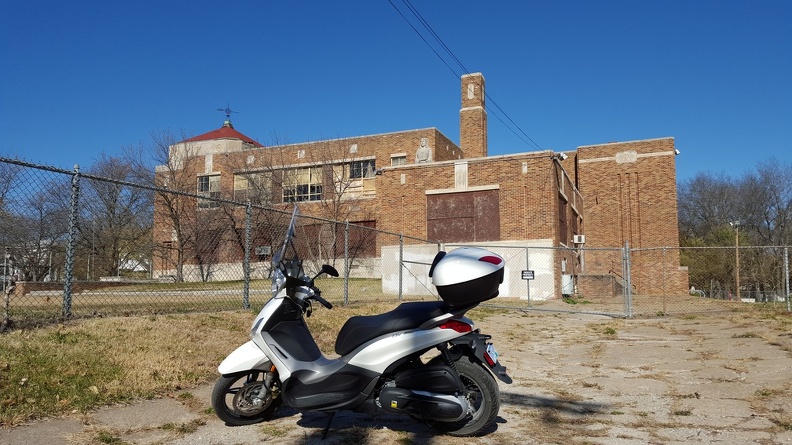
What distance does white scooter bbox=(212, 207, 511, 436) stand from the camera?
4434mm

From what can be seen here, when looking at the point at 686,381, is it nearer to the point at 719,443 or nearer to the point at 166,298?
the point at 719,443

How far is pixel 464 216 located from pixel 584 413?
68.8 feet

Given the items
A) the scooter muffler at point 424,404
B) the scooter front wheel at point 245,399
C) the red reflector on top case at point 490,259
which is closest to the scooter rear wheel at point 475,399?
the scooter muffler at point 424,404

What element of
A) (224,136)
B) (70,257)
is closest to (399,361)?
(70,257)

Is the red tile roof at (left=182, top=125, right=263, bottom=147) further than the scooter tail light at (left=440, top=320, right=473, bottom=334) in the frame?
Yes

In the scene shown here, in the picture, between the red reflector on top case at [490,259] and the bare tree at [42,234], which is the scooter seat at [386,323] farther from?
the bare tree at [42,234]

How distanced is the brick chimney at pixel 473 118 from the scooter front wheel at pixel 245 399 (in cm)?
3236

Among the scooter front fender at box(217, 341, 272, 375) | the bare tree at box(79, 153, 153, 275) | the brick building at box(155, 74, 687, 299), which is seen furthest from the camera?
the brick building at box(155, 74, 687, 299)

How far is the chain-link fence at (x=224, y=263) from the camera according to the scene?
809 centimetres

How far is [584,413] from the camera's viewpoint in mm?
5316

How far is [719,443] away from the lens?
430 cm

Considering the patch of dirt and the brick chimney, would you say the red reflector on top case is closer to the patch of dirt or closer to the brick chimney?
the patch of dirt

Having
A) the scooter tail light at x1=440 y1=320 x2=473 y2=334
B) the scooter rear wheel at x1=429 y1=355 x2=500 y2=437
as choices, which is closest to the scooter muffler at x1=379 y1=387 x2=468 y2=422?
the scooter rear wheel at x1=429 y1=355 x2=500 y2=437

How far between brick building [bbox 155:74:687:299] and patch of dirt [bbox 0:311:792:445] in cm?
1647
